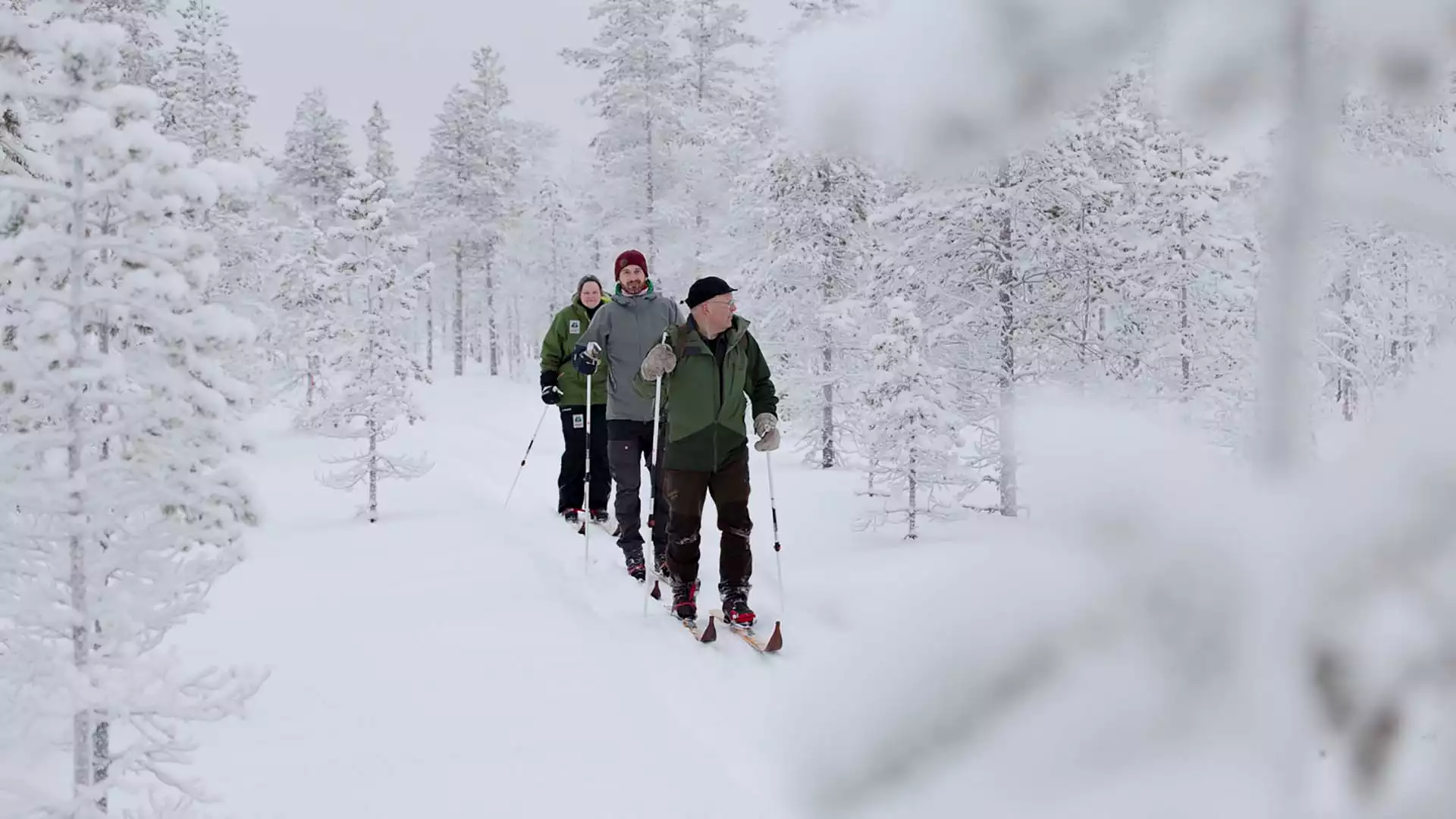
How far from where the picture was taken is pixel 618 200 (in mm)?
28562

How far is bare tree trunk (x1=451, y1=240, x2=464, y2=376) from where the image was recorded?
39688mm

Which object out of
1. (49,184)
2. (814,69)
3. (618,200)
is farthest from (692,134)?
(814,69)

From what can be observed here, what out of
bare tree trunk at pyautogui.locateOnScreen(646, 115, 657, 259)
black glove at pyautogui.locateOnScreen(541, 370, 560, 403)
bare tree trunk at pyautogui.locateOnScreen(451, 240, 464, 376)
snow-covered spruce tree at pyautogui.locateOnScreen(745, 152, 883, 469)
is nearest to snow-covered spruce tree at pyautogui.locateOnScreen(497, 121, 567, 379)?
bare tree trunk at pyautogui.locateOnScreen(451, 240, 464, 376)

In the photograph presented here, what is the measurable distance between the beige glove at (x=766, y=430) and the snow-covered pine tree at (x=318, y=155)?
32.2m

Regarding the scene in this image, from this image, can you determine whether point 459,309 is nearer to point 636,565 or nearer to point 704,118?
point 704,118

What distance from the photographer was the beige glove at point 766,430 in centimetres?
636

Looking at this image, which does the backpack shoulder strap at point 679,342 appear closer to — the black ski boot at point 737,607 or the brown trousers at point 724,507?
the brown trousers at point 724,507

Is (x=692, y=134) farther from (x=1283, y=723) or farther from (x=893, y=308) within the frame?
(x=1283, y=723)

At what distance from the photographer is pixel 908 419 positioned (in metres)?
10.9

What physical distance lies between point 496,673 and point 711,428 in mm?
2248

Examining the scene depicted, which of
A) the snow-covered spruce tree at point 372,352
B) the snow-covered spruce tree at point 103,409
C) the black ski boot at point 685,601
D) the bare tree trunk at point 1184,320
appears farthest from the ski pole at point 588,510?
the bare tree trunk at point 1184,320

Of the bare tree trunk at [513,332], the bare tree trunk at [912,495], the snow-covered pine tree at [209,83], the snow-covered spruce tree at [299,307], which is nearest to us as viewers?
the bare tree trunk at [912,495]

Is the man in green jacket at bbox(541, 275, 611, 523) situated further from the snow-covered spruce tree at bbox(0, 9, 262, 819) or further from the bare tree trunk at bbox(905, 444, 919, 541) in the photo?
the snow-covered spruce tree at bbox(0, 9, 262, 819)

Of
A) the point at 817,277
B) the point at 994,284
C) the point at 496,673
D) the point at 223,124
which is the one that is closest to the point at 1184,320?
the point at 994,284
